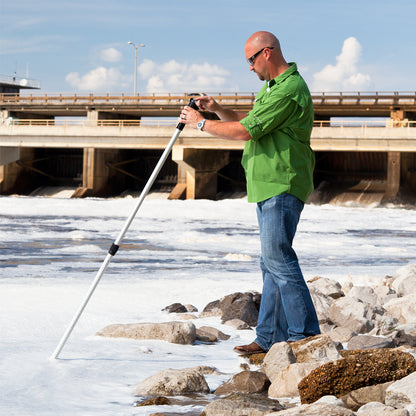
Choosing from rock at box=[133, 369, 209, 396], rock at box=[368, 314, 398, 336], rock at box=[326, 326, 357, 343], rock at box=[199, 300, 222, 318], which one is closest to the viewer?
rock at box=[133, 369, 209, 396]

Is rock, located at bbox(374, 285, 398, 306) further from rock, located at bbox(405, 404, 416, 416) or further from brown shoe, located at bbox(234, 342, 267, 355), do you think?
rock, located at bbox(405, 404, 416, 416)

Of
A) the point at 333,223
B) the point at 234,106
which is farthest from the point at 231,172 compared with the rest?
the point at 333,223

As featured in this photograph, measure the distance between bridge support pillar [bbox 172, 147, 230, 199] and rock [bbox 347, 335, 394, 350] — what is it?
98.2 ft

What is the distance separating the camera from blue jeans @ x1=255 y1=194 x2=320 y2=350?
12.1ft

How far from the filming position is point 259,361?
3941 millimetres

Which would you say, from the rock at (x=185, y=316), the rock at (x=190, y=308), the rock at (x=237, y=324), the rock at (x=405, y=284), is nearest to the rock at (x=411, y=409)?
the rock at (x=237, y=324)

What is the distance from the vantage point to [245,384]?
3.39 meters

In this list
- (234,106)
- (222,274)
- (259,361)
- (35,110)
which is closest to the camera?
(259,361)

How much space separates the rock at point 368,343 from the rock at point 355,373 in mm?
713

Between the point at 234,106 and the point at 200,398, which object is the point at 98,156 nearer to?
the point at 234,106

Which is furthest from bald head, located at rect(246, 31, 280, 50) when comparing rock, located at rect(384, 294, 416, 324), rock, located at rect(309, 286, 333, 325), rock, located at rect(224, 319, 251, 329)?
rock, located at rect(384, 294, 416, 324)

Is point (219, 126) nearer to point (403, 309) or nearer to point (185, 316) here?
point (185, 316)

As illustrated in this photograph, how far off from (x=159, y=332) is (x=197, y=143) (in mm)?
29436

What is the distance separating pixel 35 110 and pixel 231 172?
14.0m
